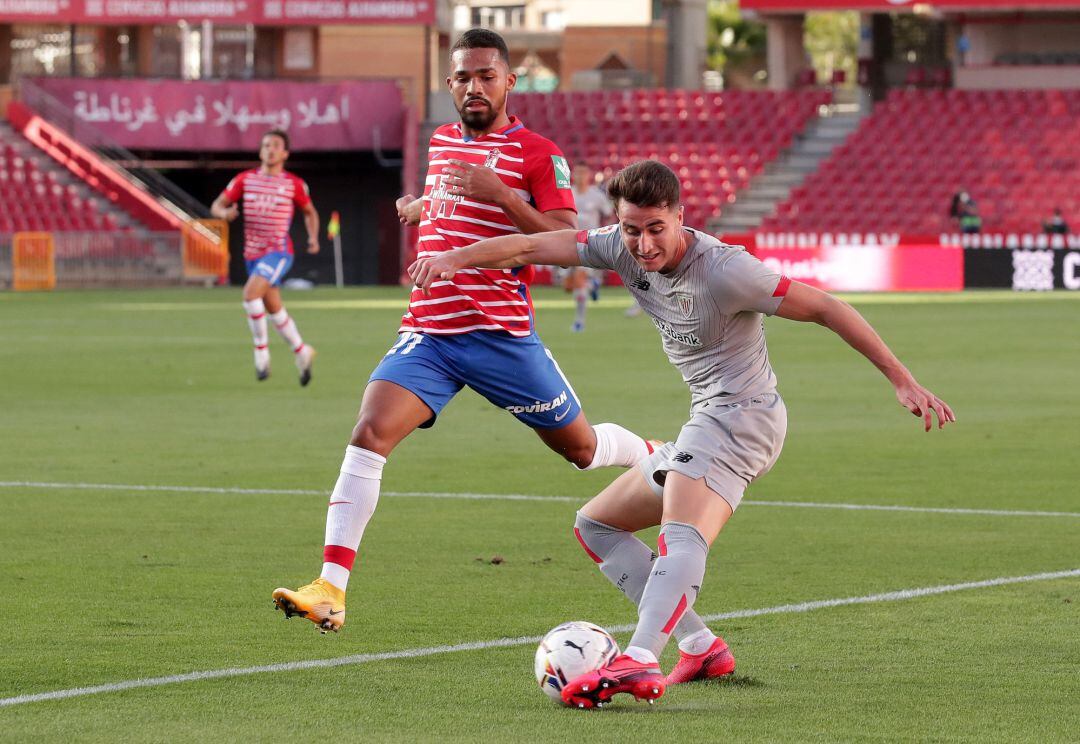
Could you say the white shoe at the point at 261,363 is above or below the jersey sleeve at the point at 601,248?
below

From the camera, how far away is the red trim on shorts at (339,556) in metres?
6.75

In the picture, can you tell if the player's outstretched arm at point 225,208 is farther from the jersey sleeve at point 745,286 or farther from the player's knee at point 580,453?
the jersey sleeve at point 745,286

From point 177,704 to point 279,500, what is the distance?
4.90m

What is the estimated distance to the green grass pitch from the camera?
18.6ft

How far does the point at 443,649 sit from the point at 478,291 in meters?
1.55

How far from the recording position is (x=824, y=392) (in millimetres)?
17609

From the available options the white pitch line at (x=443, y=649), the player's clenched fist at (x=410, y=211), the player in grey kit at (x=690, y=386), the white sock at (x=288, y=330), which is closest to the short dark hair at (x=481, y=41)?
the player's clenched fist at (x=410, y=211)

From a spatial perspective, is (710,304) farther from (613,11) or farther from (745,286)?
(613,11)

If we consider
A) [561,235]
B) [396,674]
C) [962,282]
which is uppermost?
[561,235]

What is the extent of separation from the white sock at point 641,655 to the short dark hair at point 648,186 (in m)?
1.33

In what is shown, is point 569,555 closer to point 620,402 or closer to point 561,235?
point 561,235

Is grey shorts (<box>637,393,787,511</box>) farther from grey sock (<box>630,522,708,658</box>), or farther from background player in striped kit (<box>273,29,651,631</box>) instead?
background player in striped kit (<box>273,29,651,631</box>)

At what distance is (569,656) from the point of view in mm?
5754

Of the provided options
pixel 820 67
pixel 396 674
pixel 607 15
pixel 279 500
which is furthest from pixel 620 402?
pixel 820 67
